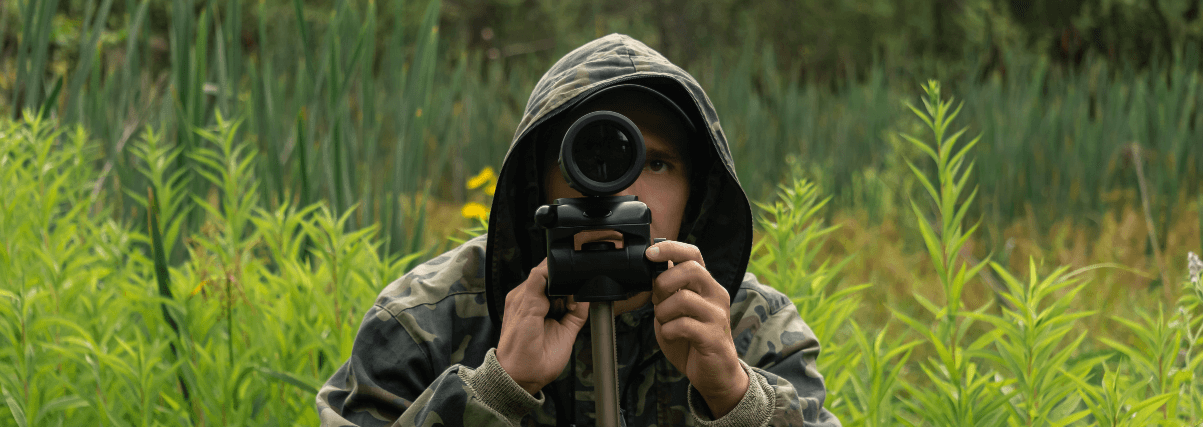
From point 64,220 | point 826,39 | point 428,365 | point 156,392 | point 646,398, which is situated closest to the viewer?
point 428,365

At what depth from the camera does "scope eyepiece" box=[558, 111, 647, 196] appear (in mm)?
867

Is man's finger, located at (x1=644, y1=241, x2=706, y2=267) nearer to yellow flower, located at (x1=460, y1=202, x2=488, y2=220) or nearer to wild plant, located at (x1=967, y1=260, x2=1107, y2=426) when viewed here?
wild plant, located at (x1=967, y1=260, x2=1107, y2=426)

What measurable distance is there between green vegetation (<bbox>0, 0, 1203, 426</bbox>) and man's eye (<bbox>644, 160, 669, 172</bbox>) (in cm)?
35

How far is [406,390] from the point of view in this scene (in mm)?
1217

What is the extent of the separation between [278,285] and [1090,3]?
6.79m

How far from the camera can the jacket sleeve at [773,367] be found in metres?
1.09

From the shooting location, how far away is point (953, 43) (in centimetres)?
1046

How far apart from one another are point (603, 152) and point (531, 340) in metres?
0.27

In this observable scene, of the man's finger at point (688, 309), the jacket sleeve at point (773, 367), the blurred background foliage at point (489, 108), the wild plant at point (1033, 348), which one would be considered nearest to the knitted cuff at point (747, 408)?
the jacket sleeve at point (773, 367)

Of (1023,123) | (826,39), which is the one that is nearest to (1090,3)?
(1023,123)

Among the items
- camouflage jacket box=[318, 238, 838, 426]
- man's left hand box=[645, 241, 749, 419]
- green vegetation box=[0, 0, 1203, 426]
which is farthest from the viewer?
green vegetation box=[0, 0, 1203, 426]

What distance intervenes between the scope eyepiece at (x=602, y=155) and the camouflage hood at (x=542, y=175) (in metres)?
0.28

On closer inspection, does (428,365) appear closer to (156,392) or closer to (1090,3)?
(156,392)

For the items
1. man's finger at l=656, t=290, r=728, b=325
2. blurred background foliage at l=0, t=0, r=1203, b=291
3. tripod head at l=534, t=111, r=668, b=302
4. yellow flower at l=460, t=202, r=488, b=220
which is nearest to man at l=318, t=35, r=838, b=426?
man's finger at l=656, t=290, r=728, b=325
